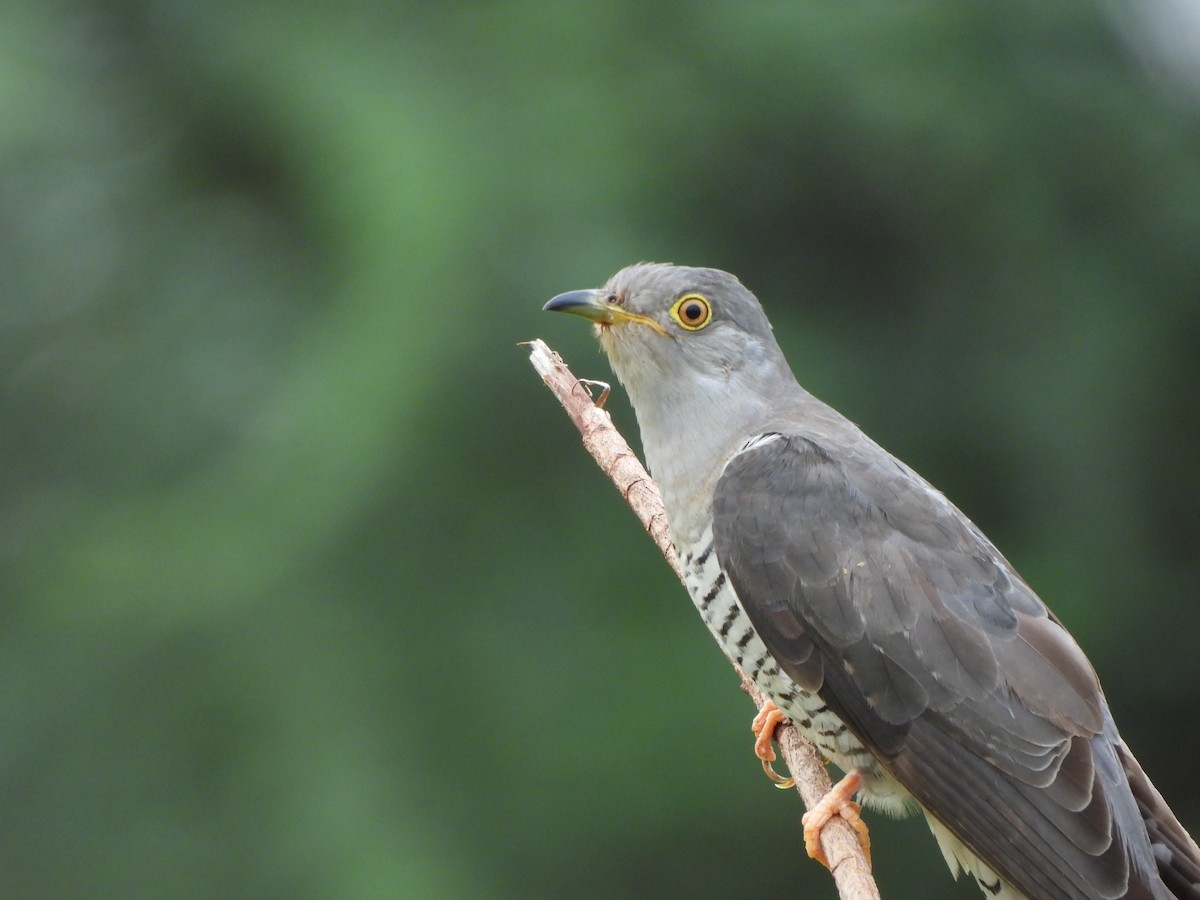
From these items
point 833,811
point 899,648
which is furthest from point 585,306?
point 833,811

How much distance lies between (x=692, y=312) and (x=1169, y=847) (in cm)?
177

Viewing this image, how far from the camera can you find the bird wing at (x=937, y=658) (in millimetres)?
3033

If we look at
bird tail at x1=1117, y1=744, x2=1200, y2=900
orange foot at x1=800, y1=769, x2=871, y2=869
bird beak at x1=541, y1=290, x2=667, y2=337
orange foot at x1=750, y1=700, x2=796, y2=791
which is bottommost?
bird tail at x1=1117, y1=744, x2=1200, y2=900

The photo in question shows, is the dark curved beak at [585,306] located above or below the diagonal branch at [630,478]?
above

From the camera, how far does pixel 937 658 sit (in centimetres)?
318

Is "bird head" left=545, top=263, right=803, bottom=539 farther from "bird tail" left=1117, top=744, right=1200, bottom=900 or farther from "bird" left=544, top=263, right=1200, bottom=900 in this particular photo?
"bird tail" left=1117, top=744, right=1200, bottom=900

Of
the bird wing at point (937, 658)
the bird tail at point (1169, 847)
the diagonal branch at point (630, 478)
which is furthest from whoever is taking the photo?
the diagonal branch at point (630, 478)

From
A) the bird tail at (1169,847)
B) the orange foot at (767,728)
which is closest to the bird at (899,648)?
the bird tail at (1169,847)

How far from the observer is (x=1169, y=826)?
3.26 m

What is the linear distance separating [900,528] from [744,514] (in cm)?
38

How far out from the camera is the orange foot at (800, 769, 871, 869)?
10.8 feet

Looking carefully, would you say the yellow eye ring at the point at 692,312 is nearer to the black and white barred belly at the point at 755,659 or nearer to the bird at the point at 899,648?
the bird at the point at 899,648

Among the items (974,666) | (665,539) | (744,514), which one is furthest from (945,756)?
(665,539)

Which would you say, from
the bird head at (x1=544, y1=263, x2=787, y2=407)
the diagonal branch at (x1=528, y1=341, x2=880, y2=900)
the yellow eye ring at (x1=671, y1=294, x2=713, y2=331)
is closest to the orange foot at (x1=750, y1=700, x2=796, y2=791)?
the diagonal branch at (x1=528, y1=341, x2=880, y2=900)
